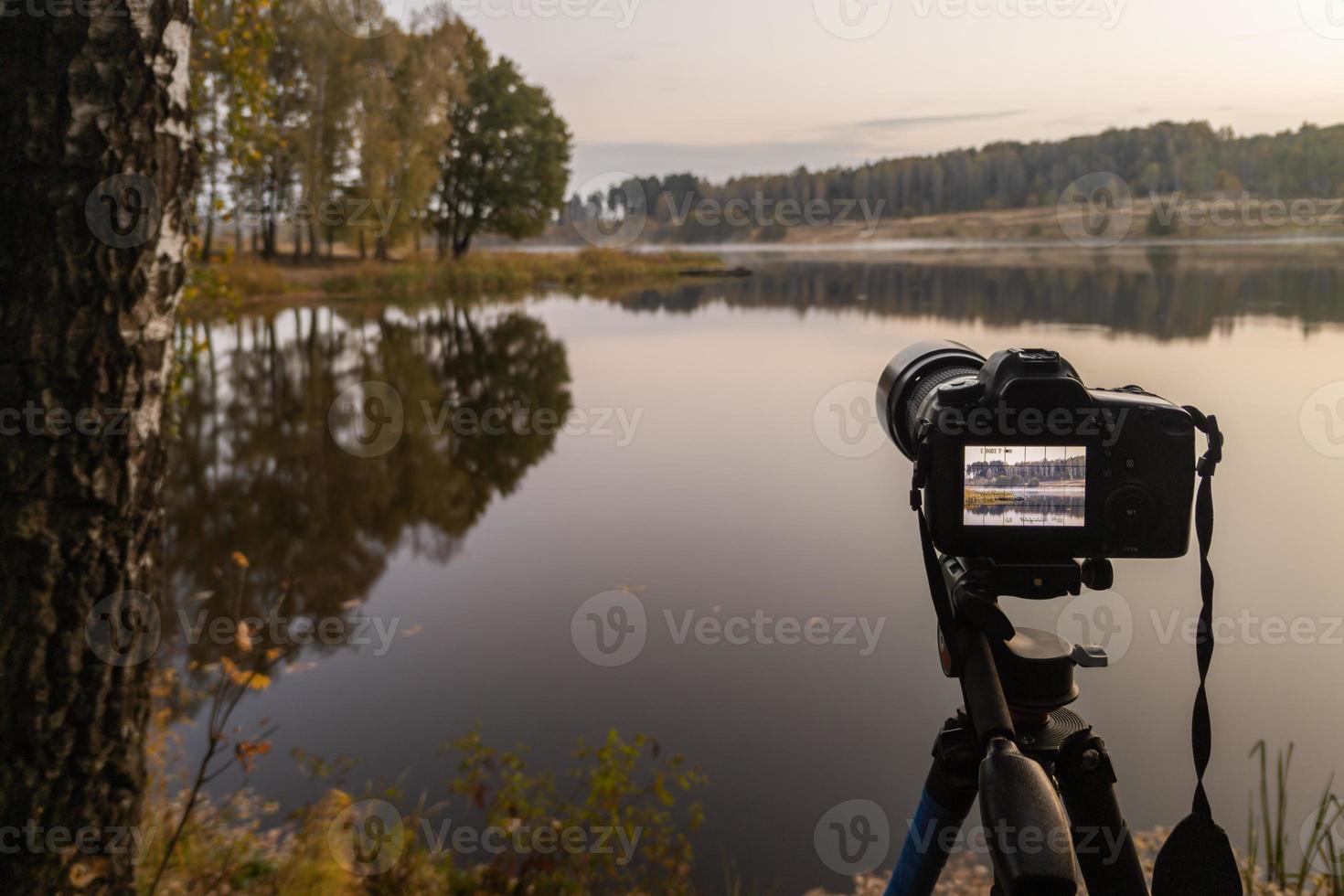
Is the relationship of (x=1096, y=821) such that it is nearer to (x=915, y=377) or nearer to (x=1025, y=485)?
(x=1025, y=485)

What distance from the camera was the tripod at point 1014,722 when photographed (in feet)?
3.48

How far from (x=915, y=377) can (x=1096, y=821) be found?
0.65 metres

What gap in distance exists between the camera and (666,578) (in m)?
5.07

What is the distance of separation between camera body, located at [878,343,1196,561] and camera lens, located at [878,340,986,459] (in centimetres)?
21

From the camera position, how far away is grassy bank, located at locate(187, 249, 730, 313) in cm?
2205

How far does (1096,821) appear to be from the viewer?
3.67ft

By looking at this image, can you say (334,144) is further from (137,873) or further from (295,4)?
(137,873)

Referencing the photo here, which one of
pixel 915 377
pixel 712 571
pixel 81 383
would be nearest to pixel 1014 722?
pixel 915 377

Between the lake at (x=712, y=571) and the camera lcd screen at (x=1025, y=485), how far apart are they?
1979 millimetres

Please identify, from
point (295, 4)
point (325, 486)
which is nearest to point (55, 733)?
point (325, 486)

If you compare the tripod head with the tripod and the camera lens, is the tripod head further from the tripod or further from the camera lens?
the camera lens

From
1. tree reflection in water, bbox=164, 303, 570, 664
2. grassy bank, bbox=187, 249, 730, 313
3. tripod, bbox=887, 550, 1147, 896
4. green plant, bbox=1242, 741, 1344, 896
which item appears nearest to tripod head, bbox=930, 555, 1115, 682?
tripod, bbox=887, 550, 1147, 896

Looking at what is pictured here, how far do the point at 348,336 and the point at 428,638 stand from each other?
40.9 feet

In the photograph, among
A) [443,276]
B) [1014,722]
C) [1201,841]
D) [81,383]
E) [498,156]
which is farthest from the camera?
[498,156]
